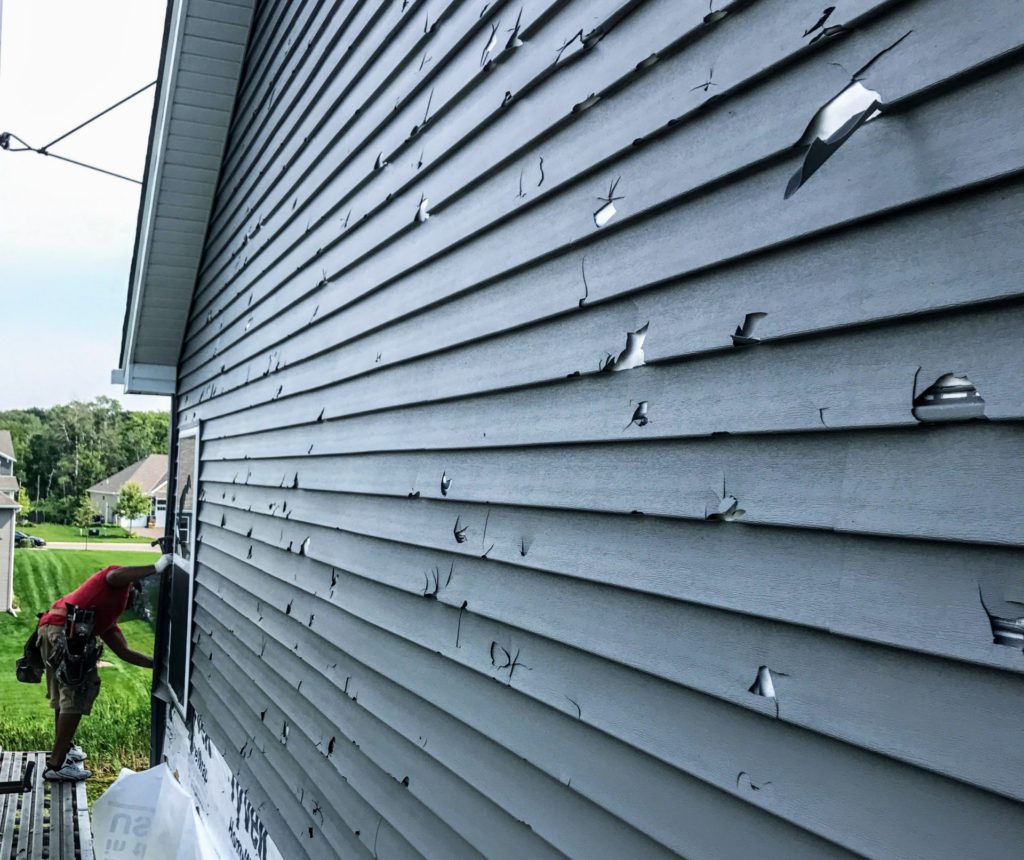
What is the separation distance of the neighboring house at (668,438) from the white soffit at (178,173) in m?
2.47

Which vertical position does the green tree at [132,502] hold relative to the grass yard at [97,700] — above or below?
above

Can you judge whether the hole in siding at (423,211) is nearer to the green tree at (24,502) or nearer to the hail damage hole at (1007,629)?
the hail damage hole at (1007,629)

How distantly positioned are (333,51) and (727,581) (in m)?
3.20

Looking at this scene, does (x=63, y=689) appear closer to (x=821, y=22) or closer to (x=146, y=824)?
(x=146, y=824)

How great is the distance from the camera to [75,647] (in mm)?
7148

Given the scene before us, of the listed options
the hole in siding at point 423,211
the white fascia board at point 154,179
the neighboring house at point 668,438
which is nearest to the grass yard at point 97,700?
the white fascia board at point 154,179

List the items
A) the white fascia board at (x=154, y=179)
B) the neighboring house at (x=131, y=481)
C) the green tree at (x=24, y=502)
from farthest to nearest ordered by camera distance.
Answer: the neighboring house at (x=131, y=481) < the green tree at (x=24, y=502) < the white fascia board at (x=154, y=179)

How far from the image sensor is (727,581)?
4.43ft

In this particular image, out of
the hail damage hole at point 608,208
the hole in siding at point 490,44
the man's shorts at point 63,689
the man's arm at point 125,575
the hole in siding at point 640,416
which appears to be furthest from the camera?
the man's arm at point 125,575

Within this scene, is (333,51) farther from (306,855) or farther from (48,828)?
(48,828)

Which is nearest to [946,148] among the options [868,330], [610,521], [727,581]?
[868,330]

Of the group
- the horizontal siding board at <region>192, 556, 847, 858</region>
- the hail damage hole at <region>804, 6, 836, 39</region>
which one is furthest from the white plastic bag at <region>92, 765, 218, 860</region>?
the hail damage hole at <region>804, 6, 836, 39</region>

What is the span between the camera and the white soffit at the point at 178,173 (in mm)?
5586

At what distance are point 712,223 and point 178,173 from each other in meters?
5.78
